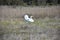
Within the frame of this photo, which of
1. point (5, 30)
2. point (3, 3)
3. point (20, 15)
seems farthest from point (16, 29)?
point (3, 3)

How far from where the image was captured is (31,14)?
Result: 6.22m

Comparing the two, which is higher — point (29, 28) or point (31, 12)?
point (29, 28)

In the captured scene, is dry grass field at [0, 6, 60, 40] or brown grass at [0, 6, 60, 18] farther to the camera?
brown grass at [0, 6, 60, 18]

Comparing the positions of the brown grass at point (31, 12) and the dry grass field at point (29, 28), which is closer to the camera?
the dry grass field at point (29, 28)

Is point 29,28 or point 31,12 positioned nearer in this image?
point 29,28

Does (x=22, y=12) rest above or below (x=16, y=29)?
below

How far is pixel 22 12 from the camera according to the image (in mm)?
6305

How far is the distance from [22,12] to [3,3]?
172 cm

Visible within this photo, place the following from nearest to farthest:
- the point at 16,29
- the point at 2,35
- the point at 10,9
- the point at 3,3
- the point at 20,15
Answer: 1. the point at 2,35
2. the point at 16,29
3. the point at 20,15
4. the point at 10,9
5. the point at 3,3

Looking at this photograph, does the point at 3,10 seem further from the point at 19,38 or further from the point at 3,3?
the point at 19,38

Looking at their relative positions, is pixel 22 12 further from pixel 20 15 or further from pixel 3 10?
pixel 3 10

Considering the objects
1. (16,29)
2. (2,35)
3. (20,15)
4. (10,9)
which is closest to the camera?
(2,35)

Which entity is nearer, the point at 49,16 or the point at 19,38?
the point at 19,38

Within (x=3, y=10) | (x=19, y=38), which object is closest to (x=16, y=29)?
(x=19, y=38)
